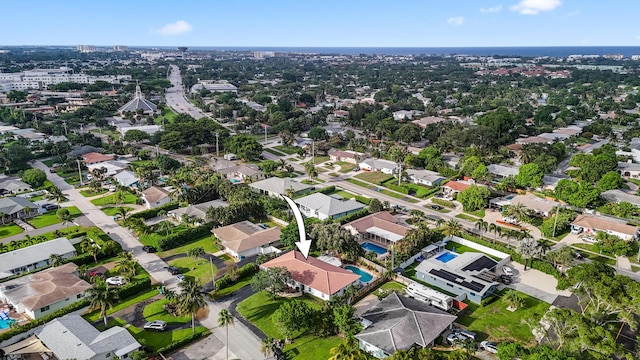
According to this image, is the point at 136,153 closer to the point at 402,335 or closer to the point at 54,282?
the point at 54,282

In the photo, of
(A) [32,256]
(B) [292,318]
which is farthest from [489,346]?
(A) [32,256]

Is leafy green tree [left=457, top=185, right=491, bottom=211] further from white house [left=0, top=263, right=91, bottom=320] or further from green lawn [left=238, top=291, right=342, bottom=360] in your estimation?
white house [left=0, top=263, right=91, bottom=320]

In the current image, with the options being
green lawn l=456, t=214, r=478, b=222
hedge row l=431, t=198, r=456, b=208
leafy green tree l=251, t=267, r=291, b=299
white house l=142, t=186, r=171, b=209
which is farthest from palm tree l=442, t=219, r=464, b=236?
white house l=142, t=186, r=171, b=209

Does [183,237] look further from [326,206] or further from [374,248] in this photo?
[374,248]

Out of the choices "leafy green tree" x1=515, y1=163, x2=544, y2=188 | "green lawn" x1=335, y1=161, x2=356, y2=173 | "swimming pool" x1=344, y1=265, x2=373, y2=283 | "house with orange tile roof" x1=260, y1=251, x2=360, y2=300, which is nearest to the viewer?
"house with orange tile roof" x1=260, y1=251, x2=360, y2=300

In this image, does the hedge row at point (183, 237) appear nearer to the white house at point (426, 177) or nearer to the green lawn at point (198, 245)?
the green lawn at point (198, 245)

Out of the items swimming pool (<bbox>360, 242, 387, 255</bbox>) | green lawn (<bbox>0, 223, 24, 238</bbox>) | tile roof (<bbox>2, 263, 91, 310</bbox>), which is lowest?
swimming pool (<bbox>360, 242, 387, 255</bbox>)

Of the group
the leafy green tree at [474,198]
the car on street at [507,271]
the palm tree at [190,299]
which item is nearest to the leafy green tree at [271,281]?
the palm tree at [190,299]
